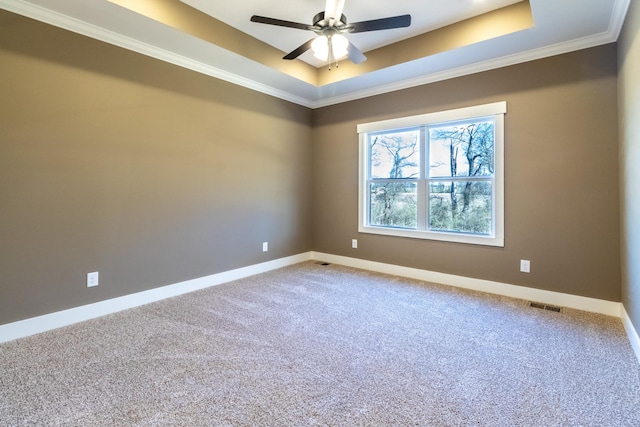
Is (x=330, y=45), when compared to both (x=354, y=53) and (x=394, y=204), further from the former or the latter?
(x=394, y=204)

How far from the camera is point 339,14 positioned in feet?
7.85

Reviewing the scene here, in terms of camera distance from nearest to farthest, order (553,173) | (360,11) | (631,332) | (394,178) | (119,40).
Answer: (631,332), (119,40), (360,11), (553,173), (394,178)

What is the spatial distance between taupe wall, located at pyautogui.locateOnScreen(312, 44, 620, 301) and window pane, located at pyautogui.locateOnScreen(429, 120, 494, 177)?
234mm

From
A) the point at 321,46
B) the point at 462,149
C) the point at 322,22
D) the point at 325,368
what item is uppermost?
the point at 322,22

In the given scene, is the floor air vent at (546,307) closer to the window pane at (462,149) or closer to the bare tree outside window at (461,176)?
the bare tree outside window at (461,176)

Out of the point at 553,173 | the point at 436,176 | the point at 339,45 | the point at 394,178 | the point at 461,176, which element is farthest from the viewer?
the point at 394,178

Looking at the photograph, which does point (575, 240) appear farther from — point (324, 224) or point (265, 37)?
point (265, 37)

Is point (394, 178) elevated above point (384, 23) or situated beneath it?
situated beneath

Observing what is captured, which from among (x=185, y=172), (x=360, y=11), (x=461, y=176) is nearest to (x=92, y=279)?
(x=185, y=172)

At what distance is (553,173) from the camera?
303 cm

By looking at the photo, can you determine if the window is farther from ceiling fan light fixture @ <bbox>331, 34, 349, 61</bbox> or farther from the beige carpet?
ceiling fan light fixture @ <bbox>331, 34, 349, 61</bbox>

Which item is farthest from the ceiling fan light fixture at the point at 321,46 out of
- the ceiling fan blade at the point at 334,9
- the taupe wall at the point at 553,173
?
the taupe wall at the point at 553,173

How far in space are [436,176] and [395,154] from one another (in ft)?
2.24

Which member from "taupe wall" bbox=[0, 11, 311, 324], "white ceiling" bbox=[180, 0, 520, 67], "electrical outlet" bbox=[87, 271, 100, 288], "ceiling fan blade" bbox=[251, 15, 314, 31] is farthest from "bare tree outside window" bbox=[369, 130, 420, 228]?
"electrical outlet" bbox=[87, 271, 100, 288]
